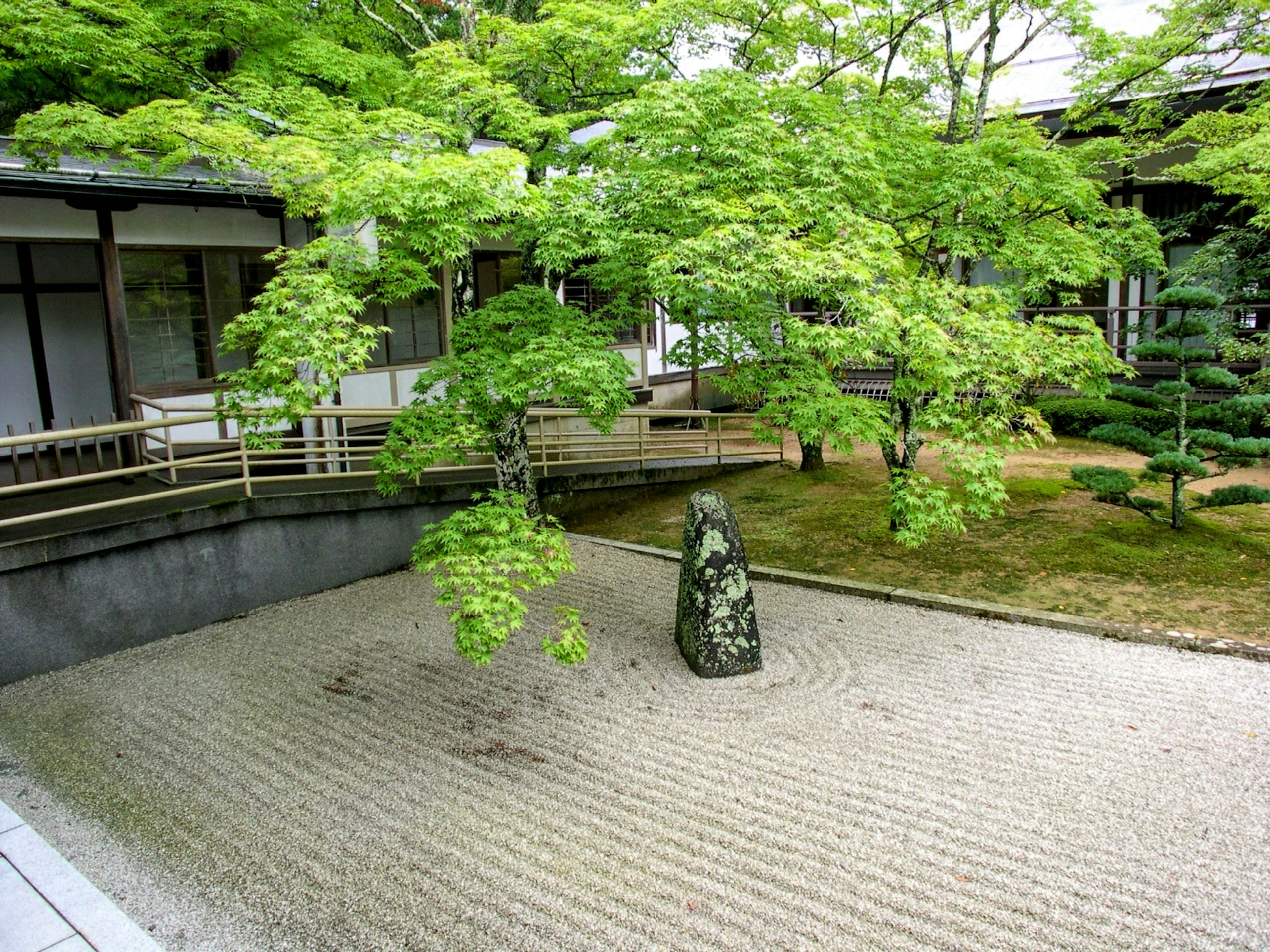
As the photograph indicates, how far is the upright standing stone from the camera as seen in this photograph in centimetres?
838

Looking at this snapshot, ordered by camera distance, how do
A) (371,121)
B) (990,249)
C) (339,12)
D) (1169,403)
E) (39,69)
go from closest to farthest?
1. (371,121)
2. (990,249)
3. (1169,403)
4. (39,69)
5. (339,12)

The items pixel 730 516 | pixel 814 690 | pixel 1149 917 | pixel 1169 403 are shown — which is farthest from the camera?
pixel 1169 403

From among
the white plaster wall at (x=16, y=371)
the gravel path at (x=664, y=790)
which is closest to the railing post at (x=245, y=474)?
the gravel path at (x=664, y=790)

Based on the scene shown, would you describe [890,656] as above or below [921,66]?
below

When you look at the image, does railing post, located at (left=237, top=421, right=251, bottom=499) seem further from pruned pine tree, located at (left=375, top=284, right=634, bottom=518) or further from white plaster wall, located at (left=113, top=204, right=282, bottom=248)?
white plaster wall, located at (left=113, top=204, right=282, bottom=248)

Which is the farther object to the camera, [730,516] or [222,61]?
[222,61]

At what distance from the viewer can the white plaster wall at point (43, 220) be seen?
11297 mm

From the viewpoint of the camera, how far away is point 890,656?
864 centimetres

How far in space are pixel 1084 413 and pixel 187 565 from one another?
647 inches

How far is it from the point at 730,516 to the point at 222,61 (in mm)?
14206

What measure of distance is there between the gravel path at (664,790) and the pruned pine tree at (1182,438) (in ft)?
9.66

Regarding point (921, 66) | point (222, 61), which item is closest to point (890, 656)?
point (921, 66)

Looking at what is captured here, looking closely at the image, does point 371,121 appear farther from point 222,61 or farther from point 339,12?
point 222,61

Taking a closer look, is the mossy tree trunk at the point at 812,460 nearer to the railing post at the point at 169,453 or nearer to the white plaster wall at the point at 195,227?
the white plaster wall at the point at 195,227
